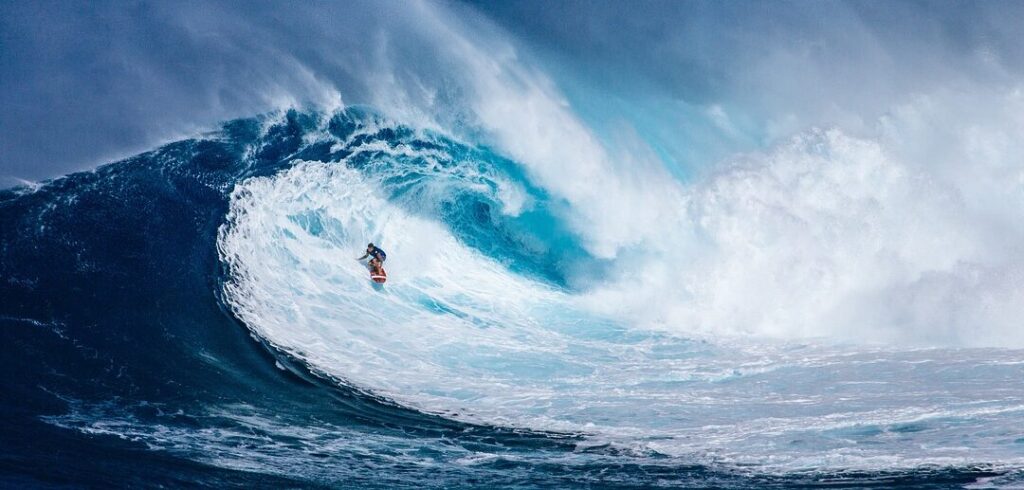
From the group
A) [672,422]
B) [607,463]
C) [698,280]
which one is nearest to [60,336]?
[607,463]

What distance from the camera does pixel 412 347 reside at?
10.3 m

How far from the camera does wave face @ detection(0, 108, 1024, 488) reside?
6.34 metres

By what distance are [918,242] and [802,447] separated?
Answer: 360 inches

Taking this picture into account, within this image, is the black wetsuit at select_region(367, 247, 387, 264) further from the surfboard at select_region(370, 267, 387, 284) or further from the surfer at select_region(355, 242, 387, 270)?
the surfboard at select_region(370, 267, 387, 284)

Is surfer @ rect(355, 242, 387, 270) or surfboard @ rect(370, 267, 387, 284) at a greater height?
surfer @ rect(355, 242, 387, 270)

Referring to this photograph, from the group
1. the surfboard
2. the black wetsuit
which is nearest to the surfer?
the black wetsuit

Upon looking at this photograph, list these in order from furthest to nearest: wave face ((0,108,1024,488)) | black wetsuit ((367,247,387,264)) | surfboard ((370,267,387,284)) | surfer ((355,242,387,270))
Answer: black wetsuit ((367,247,387,264)), surfer ((355,242,387,270)), surfboard ((370,267,387,284)), wave face ((0,108,1024,488))

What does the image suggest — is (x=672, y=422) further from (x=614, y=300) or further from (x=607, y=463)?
(x=614, y=300)

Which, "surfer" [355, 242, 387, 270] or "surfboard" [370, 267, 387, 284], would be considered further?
"surfer" [355, 242, 387, 270]

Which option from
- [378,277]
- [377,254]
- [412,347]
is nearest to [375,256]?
[377,254]

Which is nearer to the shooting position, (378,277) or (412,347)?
(412,347)

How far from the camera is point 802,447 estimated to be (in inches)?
268

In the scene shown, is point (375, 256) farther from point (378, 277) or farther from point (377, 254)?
point (378, 277)

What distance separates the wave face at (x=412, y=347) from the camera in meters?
6.34
